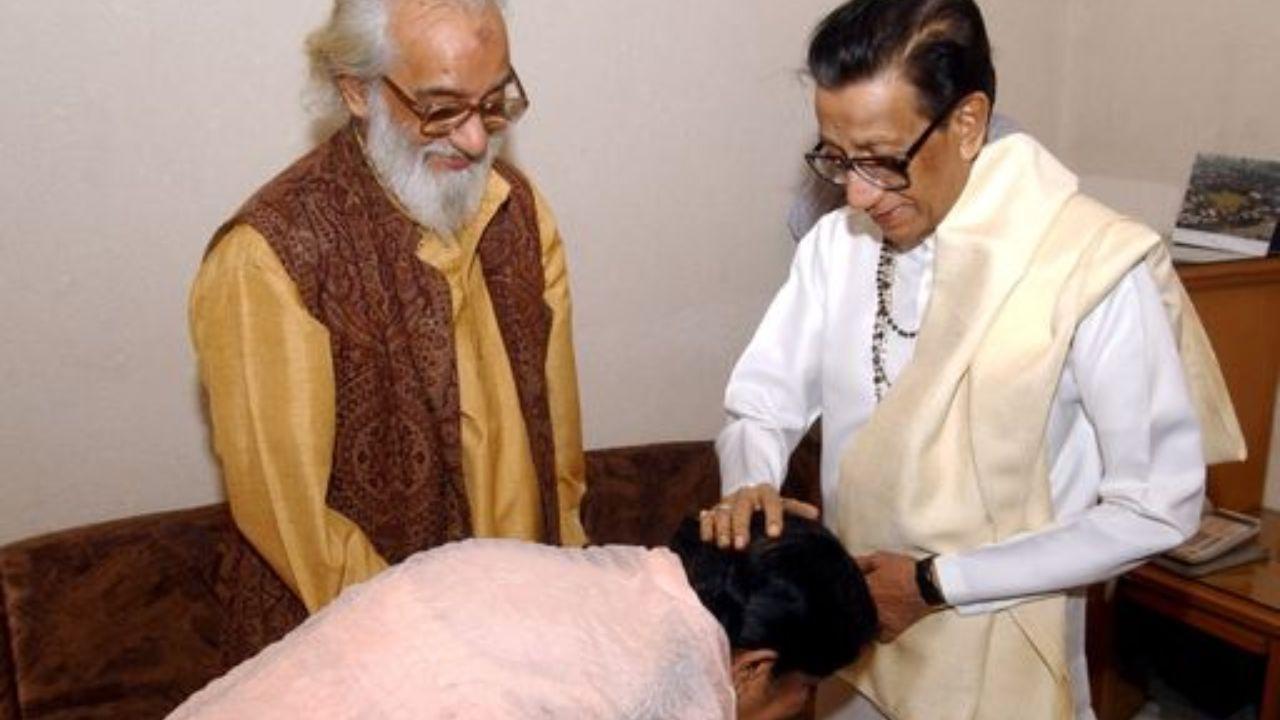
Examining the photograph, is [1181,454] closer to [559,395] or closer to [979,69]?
→ [979,69]

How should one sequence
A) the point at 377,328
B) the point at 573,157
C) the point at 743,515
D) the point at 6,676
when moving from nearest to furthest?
the point at 743,515 → the point at 377,328 → the point at 6,676 → the point at 573,157

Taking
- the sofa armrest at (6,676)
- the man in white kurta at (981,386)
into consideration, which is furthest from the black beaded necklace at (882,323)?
the sofa armrest at (6,676)

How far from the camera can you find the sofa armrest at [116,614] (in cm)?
189

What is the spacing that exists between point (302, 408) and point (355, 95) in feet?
1.50

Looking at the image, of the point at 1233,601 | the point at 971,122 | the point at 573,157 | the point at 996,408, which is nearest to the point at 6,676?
the point at 573,157

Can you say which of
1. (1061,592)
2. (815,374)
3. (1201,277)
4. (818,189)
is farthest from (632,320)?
(1061,592)

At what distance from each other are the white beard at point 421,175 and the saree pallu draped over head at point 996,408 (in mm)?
676

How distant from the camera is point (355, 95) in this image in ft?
5.24

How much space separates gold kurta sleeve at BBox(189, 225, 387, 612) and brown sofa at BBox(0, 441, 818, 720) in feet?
0.89

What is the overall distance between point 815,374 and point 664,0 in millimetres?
1189

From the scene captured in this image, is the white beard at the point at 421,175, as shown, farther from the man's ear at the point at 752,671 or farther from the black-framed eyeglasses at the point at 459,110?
the man's ear at the point at 752,671

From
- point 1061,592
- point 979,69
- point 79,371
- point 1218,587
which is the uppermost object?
point 979,69

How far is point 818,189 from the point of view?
268 centimetres

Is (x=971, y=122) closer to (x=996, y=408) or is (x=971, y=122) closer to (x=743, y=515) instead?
(x=996, y=408)
